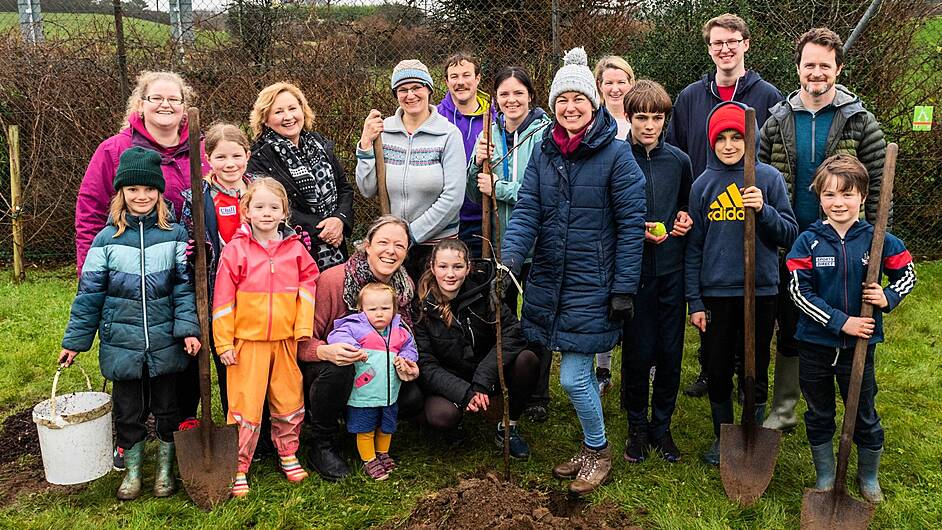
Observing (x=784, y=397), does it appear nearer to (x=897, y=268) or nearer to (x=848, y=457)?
(x=848, y=457)

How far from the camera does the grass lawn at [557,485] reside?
11.4ft

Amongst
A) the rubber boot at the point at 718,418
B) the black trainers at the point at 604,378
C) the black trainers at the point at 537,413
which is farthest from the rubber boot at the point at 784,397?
the black trainers at the point at 537,413

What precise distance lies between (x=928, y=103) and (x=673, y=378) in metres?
4.86

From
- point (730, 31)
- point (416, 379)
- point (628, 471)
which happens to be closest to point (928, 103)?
point (730, 31)

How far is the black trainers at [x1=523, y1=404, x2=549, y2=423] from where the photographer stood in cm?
457

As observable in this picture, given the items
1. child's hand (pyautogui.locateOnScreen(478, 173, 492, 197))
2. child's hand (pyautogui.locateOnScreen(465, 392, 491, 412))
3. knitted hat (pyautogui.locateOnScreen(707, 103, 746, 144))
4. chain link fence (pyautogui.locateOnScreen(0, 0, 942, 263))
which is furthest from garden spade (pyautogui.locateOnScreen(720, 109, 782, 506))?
chain link fence (pyautogui.locateOnScreen(0, 0, 942, 263))

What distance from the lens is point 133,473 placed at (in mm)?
3707

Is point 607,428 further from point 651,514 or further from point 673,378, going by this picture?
point 651,514

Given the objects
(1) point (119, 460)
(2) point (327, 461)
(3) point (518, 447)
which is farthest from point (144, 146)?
(3) point (518, 447)

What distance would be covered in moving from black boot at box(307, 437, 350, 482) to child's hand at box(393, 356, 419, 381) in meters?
0.49

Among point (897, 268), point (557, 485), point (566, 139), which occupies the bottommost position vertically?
point (557, 485)

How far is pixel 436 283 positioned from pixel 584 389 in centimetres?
92

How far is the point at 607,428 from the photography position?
441 centimetres

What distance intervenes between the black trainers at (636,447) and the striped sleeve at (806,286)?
1.08 meters
